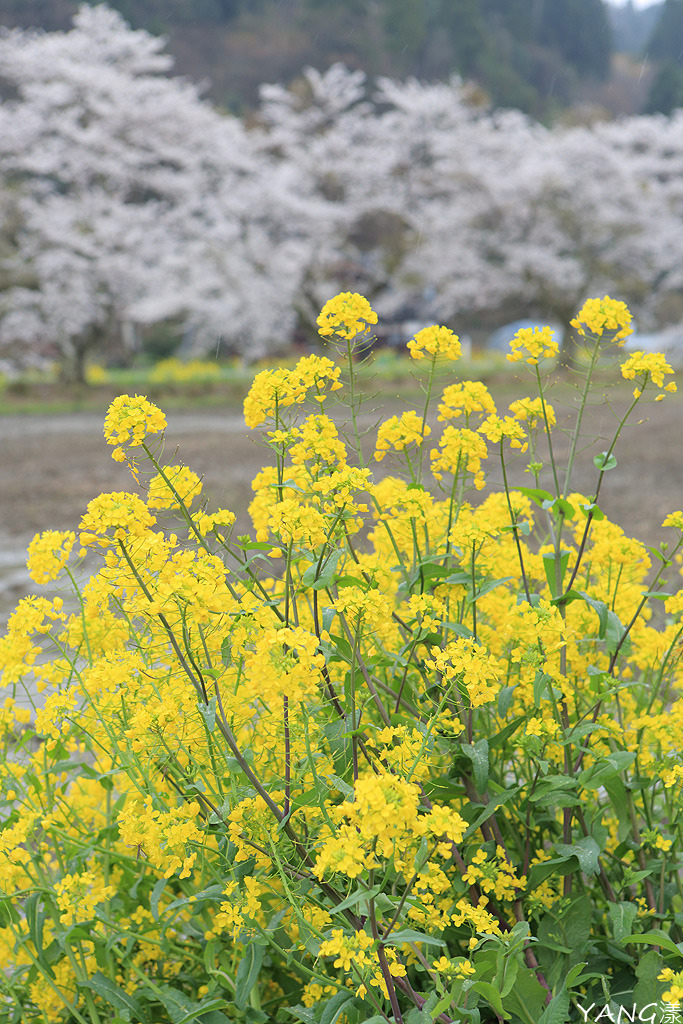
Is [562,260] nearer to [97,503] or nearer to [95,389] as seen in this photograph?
[95,389]

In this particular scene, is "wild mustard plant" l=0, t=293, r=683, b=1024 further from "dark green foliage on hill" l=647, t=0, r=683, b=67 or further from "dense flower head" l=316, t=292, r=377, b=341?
"dark green foliage on hill" l=647, t=0, r=683, b=67

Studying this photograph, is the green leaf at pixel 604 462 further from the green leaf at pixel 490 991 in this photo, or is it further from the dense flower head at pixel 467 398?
the green leaf at pixel 490 991

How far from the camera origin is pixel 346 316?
1780 mm

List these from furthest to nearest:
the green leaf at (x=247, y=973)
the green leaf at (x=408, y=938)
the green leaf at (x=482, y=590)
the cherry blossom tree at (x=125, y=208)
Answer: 1. the cherry blossom tree at (x=125, y=208)
2. the green leaf at (x=482, y=590)
3. the green leaf at (x=247, y=973)
4. the green leaf at (x=408, y=938)

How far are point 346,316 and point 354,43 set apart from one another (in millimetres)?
39786

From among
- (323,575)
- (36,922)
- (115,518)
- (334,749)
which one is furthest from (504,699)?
(36,922)

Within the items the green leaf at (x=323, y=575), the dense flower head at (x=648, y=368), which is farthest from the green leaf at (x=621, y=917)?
the dense flower head at (x=648, y=368)

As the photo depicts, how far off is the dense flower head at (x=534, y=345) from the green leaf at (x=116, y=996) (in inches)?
55.7

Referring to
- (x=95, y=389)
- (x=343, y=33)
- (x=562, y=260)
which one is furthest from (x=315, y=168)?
(x=343, y=33)

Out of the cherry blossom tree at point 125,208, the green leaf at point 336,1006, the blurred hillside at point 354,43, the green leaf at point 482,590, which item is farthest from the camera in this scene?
the blurred hillside at point 354,43

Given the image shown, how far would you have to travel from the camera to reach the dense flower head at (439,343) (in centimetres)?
173

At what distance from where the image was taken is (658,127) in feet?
79.6

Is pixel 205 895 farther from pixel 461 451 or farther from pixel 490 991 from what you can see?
pixel 461 451

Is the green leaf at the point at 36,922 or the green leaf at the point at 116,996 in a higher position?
the green leaf at the point at 36,922
